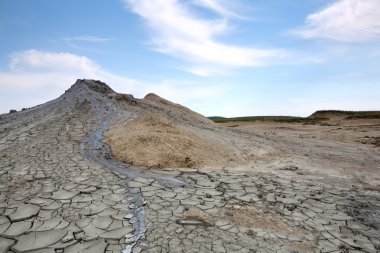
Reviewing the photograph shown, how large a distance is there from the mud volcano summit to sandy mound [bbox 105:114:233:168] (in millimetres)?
29

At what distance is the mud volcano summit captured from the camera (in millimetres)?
3230

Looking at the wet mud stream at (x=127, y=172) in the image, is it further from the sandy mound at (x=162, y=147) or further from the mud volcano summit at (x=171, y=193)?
the sandy mound at (x=162, y=147)

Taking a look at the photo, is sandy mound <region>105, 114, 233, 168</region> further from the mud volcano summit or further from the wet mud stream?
the wet mud stream

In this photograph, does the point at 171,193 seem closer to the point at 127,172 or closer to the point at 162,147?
the point at 127,172

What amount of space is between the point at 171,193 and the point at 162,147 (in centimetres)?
206

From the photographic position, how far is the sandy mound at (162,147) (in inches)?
240

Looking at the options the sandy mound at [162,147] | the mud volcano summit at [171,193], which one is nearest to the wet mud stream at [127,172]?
the mud volcano summit at [171,193]

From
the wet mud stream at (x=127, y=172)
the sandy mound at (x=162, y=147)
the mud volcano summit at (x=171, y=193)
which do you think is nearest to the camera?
the mud volcano summit at (x=171, y=193)

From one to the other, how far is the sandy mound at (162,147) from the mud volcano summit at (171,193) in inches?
1.1

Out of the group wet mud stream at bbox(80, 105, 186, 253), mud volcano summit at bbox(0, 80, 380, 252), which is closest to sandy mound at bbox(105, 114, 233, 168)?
mud volcano summit at bbox(0, 80, 380, 252)

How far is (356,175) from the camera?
630 cm

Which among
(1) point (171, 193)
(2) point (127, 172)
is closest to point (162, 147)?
(2) point (127, 172)

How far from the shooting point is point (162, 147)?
255 inches

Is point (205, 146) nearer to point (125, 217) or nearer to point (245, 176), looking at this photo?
point (245, 176)
